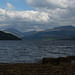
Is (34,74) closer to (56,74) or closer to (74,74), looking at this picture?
(56,74)

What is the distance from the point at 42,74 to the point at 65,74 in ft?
5.61

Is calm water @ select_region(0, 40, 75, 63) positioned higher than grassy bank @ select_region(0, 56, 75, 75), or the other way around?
grassy bank @ select_region(0, 56, 75, 75)

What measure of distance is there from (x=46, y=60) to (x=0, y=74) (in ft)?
44.7

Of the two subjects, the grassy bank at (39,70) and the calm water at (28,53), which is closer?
the grassy bank at (39,70)

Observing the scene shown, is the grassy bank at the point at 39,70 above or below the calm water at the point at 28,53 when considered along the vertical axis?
above

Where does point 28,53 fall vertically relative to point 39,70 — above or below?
below

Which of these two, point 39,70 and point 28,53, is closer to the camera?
point 39,70

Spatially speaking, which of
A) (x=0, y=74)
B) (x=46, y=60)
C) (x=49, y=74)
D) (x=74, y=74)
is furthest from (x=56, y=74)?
(x=46, y=60)

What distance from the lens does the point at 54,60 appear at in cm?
2528

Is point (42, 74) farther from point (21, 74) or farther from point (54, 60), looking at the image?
point (54, 60)

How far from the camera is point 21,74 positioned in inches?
458

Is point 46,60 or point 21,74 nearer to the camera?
point 21,74

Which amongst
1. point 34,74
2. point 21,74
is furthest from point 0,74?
point 34,74

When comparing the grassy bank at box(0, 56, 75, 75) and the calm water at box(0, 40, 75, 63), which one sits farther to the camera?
the calm water at box(0, 40, 75, 63)
